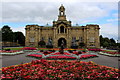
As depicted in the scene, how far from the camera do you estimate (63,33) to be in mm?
48125

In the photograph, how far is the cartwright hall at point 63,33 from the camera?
4784 cm

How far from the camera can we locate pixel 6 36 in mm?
68125

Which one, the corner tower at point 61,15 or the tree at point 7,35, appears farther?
the tree at point 7,35

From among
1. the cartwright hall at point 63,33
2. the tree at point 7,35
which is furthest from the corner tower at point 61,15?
the tree at point 7,35

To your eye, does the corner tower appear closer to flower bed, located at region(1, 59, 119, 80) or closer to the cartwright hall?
the cartwright hall

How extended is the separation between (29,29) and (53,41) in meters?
13.6

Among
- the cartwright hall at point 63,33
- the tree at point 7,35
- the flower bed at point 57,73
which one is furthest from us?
the tree at point 7,35

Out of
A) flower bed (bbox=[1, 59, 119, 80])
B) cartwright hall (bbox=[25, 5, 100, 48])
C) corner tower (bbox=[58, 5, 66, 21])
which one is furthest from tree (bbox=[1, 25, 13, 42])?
flower bed (bbox=[1, 59, 119, 80])

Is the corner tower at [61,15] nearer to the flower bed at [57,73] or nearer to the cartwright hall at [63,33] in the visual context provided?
the cartwright hall at [63,33]

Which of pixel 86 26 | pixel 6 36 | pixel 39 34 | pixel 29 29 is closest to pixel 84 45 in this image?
pixel 86 26

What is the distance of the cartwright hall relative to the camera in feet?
157

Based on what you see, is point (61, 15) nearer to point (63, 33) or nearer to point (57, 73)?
point (63, 33)

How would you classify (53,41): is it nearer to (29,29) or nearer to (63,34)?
(63,34)

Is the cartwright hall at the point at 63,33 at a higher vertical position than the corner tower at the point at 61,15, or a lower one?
lower
